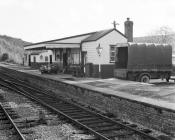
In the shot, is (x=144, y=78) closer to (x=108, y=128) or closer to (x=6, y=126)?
(x=108, y=128)

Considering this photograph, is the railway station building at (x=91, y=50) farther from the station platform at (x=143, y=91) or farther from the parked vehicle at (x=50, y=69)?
the station platform at (x=143, y=91)

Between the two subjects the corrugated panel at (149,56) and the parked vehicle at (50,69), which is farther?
the parked vehicle at (50,69)

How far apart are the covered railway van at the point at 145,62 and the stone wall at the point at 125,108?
186 inches

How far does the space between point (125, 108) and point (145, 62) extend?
9802 millimetres

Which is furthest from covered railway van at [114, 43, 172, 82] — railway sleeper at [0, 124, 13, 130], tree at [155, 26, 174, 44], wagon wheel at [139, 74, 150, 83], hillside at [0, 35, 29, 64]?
hillside at [0, 35, 29, 64]

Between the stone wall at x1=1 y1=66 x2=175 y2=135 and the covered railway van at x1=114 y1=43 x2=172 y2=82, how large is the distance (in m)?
4.73

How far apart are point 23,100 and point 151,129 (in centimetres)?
770

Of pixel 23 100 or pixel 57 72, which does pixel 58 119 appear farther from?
pixel 57 72

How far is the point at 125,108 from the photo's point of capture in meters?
10.8

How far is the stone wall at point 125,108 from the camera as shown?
873 centimetres

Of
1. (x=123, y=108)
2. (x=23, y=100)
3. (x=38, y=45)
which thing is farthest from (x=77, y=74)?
(x=123, y=108)

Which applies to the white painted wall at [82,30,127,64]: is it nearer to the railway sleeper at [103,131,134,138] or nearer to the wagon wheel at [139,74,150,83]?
the wagon wheel at [139,74,150,83]

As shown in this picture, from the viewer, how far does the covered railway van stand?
1967 cm

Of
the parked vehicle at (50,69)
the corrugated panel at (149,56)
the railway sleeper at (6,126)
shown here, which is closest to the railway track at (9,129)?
the railway sleeper at (6,126)
